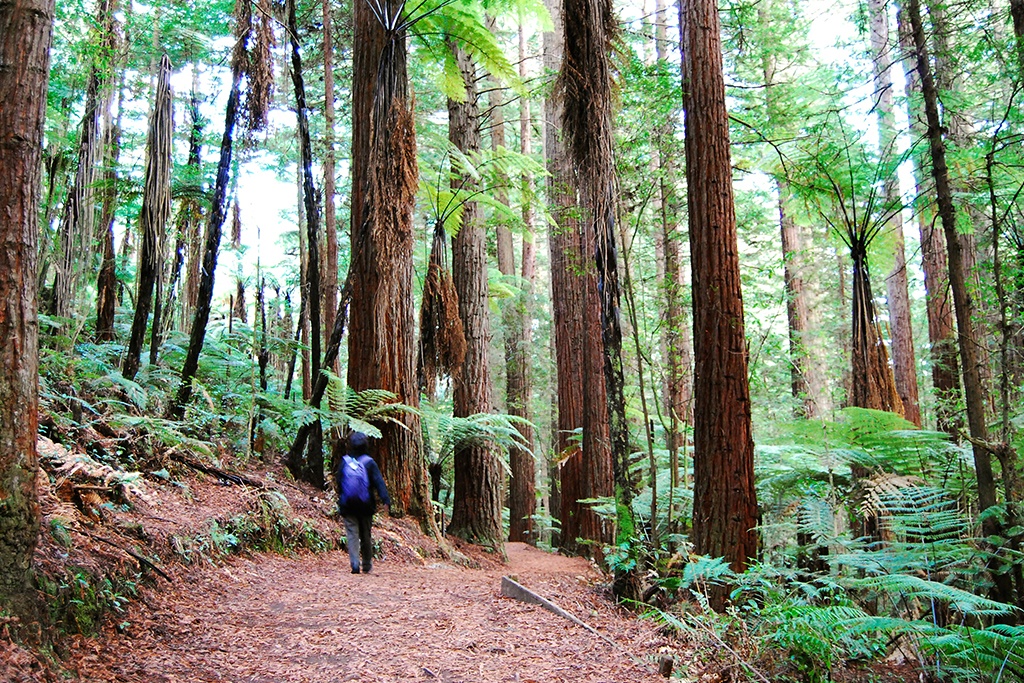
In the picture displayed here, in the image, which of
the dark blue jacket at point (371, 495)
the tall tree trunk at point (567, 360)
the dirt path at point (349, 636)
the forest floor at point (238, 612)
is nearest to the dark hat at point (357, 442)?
the dark blue jacket at point (371, 495)

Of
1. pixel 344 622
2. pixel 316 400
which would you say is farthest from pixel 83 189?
pixel 344 622

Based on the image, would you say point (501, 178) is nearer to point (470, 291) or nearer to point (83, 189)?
point (470, 291)

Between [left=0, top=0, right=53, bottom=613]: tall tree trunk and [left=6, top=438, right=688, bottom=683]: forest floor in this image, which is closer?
[left=0, top=0, right=53, bottom=613]: tall tree trunk

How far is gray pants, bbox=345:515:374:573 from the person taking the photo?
20.1 ft

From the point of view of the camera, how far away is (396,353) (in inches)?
309

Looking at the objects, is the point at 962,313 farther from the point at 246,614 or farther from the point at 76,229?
the point at 76,229

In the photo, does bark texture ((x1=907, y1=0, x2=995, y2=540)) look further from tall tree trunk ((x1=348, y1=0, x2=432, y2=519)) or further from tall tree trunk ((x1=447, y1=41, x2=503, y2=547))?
tall tree trunk ((x1=447, y1=41, x2=503, y2=547))

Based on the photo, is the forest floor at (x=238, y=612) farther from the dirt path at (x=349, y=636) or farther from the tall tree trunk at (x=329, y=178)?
the tall tree trunk at (x=329, y=178)

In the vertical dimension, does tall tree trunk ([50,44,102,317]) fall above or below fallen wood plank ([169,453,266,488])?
above

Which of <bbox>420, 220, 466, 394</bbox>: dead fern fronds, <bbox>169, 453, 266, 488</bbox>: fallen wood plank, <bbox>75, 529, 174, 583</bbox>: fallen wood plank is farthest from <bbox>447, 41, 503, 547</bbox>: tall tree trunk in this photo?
<bbox>75, 529, 174, 583</bbox>: fallen wood plank

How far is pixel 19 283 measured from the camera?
283 cm

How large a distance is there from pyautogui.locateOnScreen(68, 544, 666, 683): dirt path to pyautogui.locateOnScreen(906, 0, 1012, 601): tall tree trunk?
257 centimetres

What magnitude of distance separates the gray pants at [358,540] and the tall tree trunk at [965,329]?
15.9 feet

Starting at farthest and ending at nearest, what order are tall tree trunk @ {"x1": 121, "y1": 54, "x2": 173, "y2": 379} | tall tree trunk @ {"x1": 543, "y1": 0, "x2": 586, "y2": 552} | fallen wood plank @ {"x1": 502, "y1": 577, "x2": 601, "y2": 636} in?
tall tree trunk @ {"x1": 543, "y1": 0, "x2": 586, "y2": 552}, tall tree trunk @ {"x1": 121, "y1": 54, "x2": 173, "y2": 379}, fallen wood plank @ {"x1": 502, "y1": 577, "x2": 601, "y2": 636}
